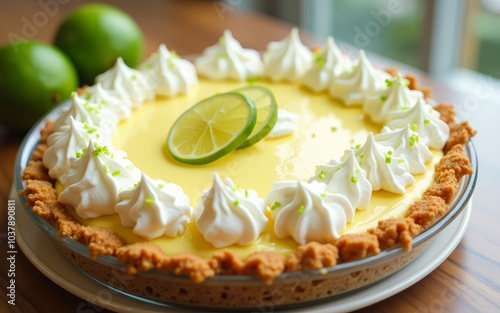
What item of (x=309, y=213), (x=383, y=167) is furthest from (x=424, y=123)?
(x=309, y=213)

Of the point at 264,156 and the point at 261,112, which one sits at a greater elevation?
the point at 261,112

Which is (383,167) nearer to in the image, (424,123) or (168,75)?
(424,123)

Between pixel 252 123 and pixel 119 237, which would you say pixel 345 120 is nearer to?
pixel 252 123

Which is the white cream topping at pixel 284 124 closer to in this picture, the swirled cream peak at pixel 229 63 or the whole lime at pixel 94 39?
the swirled cream peak at pixel 229 63

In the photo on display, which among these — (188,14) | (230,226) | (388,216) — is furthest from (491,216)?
(188,14)

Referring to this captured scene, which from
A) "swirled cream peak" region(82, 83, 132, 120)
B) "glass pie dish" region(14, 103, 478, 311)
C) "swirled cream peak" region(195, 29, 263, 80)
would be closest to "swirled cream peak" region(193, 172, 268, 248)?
"glass pie dish" region(14, 103, 478, 311)

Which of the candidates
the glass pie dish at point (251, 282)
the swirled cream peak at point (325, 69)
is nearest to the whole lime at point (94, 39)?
the swirled cream peak at point (325, 69)
